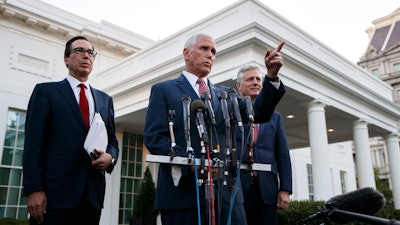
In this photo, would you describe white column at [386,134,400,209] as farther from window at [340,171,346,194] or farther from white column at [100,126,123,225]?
white column at [100,126,123,225]

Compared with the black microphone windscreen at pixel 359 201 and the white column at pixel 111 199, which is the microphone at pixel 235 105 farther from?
the white column at pixel 111 199

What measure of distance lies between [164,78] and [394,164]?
11063 mm

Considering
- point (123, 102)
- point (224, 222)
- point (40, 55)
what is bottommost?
point (224, 222)

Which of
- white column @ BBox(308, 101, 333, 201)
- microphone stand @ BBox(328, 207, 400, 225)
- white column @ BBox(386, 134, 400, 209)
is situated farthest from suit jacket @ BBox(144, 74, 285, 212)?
white column @ BBox(386, 134, 400, 209)

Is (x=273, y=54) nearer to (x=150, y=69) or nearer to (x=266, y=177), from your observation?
(x=266, y=177)

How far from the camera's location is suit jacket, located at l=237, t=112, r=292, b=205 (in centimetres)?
346

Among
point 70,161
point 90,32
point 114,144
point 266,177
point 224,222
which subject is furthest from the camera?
point 90,32

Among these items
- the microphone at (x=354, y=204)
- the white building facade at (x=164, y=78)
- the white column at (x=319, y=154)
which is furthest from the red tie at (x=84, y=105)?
the white column at (x=319, y=154)

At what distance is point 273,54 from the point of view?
221 cm

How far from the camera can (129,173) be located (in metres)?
15.3

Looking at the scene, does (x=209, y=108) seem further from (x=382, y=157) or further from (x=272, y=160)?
(x=382, y=157)

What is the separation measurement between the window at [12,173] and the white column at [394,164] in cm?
1456

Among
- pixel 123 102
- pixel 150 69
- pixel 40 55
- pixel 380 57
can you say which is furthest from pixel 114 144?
pixel 380 57

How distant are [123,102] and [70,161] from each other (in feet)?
35.6
